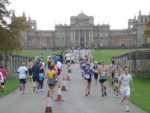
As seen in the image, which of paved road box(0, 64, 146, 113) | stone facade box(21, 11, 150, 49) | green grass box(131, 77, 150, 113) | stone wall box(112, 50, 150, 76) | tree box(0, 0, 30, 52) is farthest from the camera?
stone facade box(21, 11, 150, 49)

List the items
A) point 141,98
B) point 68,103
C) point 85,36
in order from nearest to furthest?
→ point 68,103, point 141,98, point 85,36

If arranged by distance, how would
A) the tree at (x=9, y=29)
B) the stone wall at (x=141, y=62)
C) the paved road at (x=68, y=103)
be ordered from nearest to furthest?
the paved road at (x=68, y=103), the stone wall at (x=141, y=62), the tree at (x=9, y=29)

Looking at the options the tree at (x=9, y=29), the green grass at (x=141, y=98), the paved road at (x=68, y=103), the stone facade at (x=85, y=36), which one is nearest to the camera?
the paved road at (x=68, y=103)

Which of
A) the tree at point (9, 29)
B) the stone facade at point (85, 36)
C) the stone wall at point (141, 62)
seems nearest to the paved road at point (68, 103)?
the stone wall at point (141, 62)

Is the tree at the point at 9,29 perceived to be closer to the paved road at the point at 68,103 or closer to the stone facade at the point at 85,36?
the paved road at the point at 68,103

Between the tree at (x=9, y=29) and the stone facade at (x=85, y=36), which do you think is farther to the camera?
the stone facade at (x=85, y=36)

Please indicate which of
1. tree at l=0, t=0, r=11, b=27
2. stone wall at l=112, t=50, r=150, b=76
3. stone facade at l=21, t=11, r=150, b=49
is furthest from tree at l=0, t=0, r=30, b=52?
stone facade at l=21, t=11, r=150, b=49

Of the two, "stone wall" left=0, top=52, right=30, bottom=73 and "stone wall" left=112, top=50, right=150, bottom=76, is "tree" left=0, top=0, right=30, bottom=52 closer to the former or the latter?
"stone wall" left=0, top=52, right=30, bottom=73

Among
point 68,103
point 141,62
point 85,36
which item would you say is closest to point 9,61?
point 141,62

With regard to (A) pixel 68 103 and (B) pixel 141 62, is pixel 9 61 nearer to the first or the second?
(B) pixel 141 62

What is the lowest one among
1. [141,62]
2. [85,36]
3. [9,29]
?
[141,62]

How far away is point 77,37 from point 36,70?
15678cm

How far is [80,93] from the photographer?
31375 millimetres

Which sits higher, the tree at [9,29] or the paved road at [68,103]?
the tree at [9,29]
